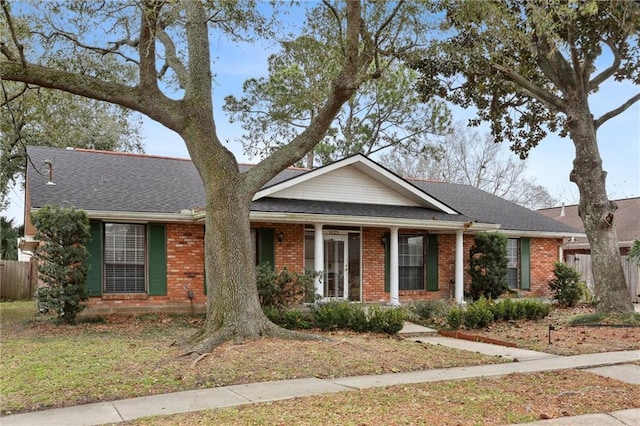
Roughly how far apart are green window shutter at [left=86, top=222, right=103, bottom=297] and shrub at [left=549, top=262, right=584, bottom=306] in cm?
1322

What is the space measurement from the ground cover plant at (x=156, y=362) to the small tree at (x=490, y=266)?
711 centimetres

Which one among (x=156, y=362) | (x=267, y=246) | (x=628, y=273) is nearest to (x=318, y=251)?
(x=267, y=246)

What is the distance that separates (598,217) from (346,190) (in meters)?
6.59

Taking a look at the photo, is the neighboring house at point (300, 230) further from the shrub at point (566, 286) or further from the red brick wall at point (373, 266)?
the shrub at point (566, 286)

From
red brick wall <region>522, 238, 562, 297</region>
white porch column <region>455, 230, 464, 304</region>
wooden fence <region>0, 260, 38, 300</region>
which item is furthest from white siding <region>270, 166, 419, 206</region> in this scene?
wooden fence <region>0, 260, 38, 300</region>

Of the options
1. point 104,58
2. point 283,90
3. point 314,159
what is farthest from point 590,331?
point 314,159

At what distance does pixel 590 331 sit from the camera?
12430mm

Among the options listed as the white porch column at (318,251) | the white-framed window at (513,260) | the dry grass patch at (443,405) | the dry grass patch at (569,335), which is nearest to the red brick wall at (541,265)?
the white-framed window at (513,260)

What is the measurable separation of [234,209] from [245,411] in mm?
4493

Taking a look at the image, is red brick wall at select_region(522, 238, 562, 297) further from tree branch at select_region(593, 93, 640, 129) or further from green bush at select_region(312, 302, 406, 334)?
green bush at select_region(312, 302, 406, 334)

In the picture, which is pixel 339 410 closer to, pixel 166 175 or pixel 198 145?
pixel 198 145

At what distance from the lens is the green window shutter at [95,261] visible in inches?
545

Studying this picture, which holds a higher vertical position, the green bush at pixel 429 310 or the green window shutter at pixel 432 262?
the green window shutter at pixel 432 262

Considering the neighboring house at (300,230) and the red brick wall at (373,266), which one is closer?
the neighboring house at (300,230)
